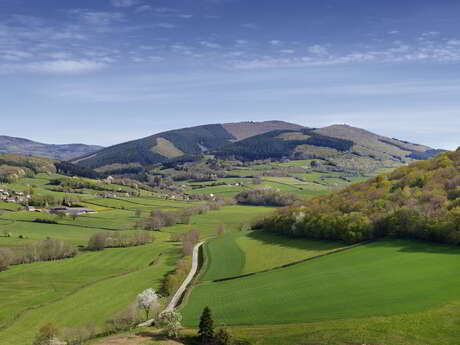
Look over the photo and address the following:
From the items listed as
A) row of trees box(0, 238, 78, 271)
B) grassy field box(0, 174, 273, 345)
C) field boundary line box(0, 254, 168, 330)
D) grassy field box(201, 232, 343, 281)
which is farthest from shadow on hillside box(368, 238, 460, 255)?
row of trees box(0, 238, 78, 271)

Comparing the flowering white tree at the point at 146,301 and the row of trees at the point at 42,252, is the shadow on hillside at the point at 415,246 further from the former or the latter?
the row of trees at the point at 42,252

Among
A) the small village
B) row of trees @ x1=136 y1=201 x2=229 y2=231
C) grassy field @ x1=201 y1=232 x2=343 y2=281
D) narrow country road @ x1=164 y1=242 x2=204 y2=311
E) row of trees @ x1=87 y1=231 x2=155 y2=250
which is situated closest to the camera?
narrow country road @ x1=164 y1=242 x2=204 y2=311

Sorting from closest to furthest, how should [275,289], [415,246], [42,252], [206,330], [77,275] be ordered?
[206,330] → [275,289] → [415,246] → [77,275] → [42,252]

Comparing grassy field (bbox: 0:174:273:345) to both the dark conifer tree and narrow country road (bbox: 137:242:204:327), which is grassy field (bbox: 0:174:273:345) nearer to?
narrow country road (bbox: 137:242:204:327)

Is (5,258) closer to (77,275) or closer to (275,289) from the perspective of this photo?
(77,275)

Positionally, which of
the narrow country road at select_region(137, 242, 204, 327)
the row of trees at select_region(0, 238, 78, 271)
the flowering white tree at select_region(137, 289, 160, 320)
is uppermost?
the flowering white tree at select_region(137, 289, 160, 320)

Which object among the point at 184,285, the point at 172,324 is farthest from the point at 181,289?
the point at 172,324

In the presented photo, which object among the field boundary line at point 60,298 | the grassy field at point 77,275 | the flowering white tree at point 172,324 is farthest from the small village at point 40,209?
the flowering white tree at point 172,324
